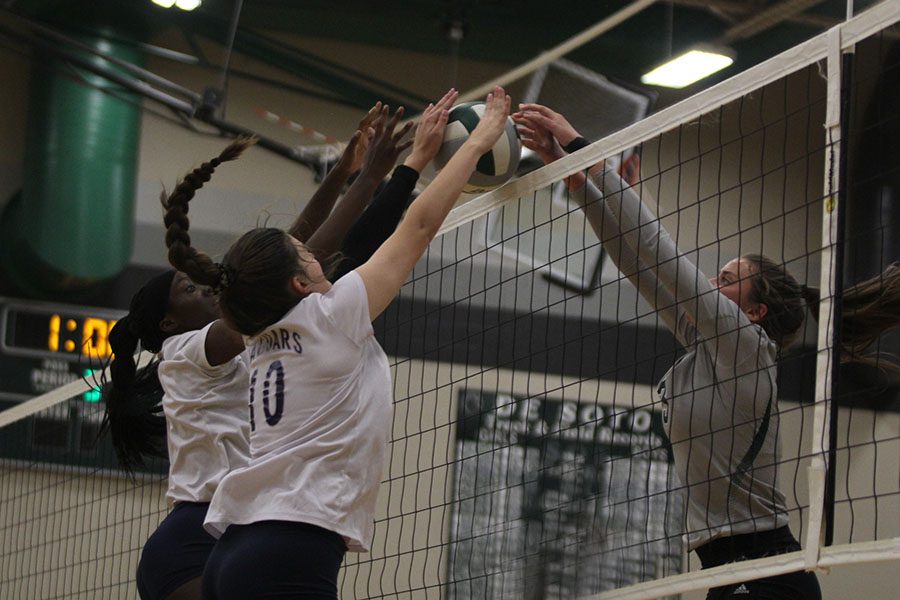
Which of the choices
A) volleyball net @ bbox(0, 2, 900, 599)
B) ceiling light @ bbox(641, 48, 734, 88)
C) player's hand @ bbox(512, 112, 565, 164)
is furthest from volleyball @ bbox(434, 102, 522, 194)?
ceiling light @ bbox(641, 48, 734, 88)

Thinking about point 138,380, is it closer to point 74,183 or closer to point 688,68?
point 74,183

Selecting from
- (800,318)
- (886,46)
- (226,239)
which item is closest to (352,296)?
(800,318)

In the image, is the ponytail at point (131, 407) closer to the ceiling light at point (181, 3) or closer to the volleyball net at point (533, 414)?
the volleyball net at point (533, 414)

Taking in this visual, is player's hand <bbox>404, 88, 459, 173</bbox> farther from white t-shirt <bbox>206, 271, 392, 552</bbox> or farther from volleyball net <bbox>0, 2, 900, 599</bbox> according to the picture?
volleyball net <bbox>0, 2, 900, 599</bbox>

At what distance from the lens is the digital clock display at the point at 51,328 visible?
8.94m

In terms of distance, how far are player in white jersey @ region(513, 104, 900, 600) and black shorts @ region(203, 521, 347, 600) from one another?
3.52 feet

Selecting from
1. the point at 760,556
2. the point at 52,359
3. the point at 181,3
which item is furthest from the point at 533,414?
the point at 760,556

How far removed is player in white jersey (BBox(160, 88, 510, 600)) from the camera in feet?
9.21

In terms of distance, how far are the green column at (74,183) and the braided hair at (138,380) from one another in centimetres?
462

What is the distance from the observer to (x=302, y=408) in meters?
2.95

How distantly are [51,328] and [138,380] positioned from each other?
4.96 metres

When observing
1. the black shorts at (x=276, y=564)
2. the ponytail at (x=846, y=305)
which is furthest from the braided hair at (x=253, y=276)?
the ponytail at (x=846, y=305)

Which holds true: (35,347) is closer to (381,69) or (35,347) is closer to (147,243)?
(147,243)

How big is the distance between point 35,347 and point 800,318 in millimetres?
6415
